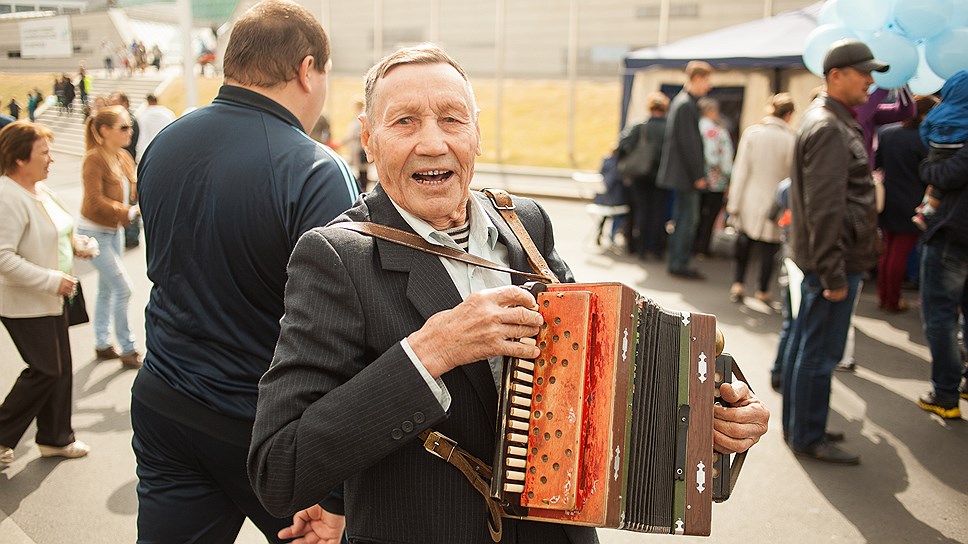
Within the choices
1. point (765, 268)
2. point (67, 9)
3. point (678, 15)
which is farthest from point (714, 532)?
point (678, 15)

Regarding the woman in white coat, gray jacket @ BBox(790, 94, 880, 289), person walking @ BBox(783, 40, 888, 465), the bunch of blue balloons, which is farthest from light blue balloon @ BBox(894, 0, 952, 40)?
the woman in white coat

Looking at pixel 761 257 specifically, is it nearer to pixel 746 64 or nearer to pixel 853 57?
pixel 746 64

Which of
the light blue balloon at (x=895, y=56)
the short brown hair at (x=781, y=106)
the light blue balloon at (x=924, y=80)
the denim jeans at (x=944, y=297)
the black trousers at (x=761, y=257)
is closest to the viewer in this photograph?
the denim jeans at (x=944, y=297)

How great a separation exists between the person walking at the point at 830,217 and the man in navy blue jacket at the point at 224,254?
2803mm

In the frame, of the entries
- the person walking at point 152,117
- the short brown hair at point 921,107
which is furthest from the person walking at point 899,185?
Result: the person walking at point 152,117

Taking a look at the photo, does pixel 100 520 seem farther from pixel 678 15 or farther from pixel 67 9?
pixel 678 15

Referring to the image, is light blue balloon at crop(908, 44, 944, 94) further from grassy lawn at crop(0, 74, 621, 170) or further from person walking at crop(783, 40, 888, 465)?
grassy lawn at crop(0, 74, 621, 170)

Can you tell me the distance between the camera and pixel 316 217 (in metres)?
1.99

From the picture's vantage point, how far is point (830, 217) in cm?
389

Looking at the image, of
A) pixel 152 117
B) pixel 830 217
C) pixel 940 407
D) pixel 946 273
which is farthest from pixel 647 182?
pixel 152 117

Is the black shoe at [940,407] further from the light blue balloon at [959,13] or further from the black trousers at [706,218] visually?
the black trousers at [706,218]

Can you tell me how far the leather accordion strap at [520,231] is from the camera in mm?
1779

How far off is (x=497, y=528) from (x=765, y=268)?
659 centimetres

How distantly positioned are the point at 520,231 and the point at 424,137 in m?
0.37
